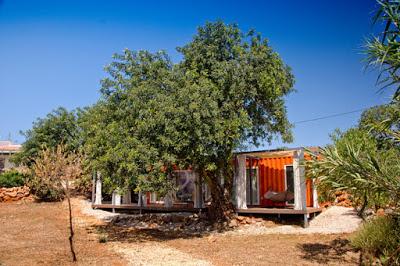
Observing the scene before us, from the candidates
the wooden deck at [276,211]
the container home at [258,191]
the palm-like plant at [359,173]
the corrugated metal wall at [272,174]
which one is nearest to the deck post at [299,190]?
the container home at [258,191]

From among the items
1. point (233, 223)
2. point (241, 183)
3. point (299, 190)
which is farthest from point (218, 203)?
point (299, 190)

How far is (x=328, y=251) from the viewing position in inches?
444

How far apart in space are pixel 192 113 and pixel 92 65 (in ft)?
17.1

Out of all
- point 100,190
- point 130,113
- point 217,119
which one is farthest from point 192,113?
point 100,190

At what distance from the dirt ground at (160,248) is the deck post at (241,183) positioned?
3.26m

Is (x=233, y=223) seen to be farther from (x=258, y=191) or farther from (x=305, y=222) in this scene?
(x=258, y=191)

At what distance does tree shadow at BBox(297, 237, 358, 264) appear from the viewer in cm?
1030

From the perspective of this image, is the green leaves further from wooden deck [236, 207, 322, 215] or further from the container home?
wooden deck [236, 207, 322, 215]

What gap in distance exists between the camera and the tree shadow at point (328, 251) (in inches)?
405

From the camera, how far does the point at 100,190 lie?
24359 millimetres

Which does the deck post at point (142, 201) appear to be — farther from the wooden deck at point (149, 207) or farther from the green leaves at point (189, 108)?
the green leaves at point (189, 108)

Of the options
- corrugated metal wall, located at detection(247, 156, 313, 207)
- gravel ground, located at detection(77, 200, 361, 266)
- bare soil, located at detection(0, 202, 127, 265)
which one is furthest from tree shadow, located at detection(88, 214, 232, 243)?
corrugated metal wall, located at detection(247, 156, 313, 207)

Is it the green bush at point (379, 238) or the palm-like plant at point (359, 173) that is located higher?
the palm-like plant at point (359, 173)

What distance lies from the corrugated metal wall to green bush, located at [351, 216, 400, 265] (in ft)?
29.2
